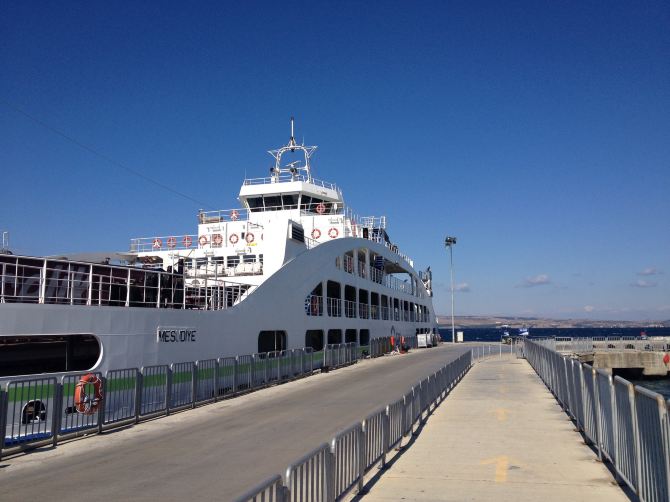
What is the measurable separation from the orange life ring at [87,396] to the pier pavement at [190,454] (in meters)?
0.63

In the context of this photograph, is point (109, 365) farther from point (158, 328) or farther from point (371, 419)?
point (371, 419)

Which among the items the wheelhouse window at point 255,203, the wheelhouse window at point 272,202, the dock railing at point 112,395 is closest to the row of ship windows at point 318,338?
the dock railing at point 112,395

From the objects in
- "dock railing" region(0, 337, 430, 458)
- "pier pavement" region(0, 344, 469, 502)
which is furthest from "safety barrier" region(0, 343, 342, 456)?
"pier pavement" region(0, 344, 469, 502)

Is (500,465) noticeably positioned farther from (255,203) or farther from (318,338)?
(255,203)

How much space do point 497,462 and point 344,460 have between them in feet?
11.1

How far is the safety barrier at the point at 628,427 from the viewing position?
18.4 ft

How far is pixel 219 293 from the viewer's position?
23875 millimetres

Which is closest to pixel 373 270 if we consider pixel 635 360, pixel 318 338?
pixel 318 338

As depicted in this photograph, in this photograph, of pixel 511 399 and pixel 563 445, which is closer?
pixel 563 445

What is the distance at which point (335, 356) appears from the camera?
1158 inches

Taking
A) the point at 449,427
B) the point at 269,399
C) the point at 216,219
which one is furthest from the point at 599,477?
the point at 216,219

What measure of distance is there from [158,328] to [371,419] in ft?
32.6

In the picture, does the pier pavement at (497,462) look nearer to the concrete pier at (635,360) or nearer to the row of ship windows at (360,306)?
the row of ship windows at (360,306)

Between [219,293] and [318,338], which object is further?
[318,338]
